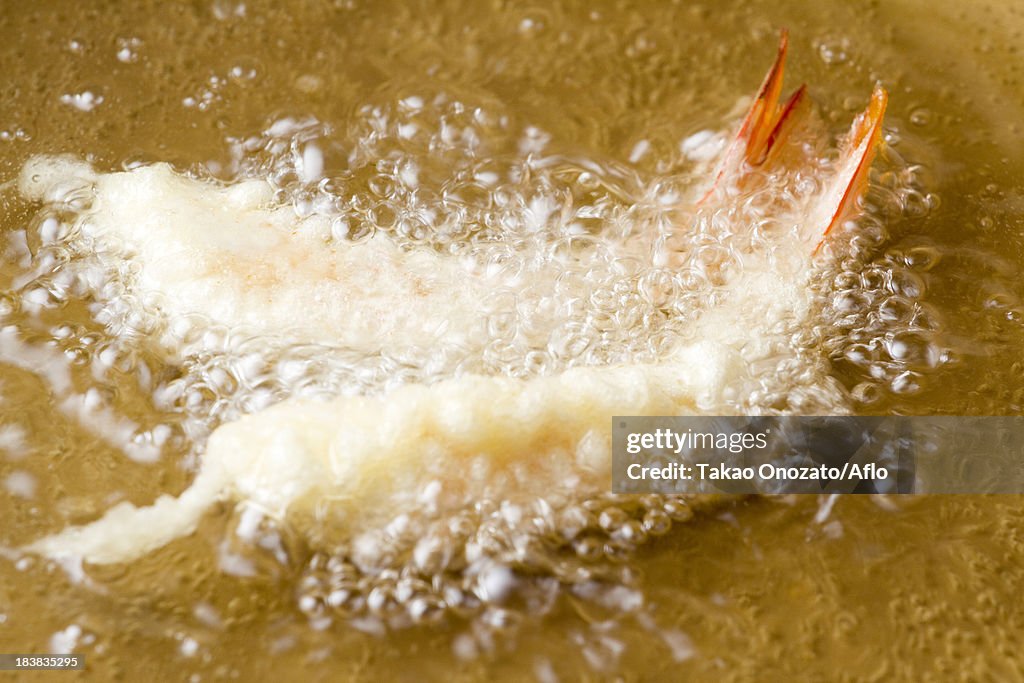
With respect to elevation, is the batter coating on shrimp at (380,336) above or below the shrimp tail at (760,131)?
below

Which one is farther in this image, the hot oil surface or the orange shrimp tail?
the orange shrimp tail

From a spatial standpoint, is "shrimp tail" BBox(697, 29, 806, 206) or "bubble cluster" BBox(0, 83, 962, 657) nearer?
"bubble cluster" BBox(0, 83, 962, 657)

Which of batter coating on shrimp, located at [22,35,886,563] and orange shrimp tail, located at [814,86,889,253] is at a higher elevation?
orange shrimp tail, located at [814,86,889,253]

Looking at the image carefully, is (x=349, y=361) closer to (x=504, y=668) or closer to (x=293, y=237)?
(x=293, y=237)

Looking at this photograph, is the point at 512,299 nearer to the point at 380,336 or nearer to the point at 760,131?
the point at 380,336

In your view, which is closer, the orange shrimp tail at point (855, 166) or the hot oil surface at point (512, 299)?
the hot oil surface at point (512, 299)

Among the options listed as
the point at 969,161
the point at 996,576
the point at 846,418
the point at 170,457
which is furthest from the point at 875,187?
the point at 170,457

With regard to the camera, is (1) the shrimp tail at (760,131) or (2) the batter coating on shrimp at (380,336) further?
(1) the shrimp tail at (760,131)

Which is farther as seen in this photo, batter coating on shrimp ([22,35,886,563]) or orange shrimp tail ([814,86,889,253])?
orange shrimp tail ([814,86,889,253])

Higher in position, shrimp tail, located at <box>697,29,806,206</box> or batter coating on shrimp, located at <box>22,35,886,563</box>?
shrimp tail, located at <box>697,29,806,206</box>

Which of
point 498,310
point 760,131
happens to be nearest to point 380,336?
point 498,310
